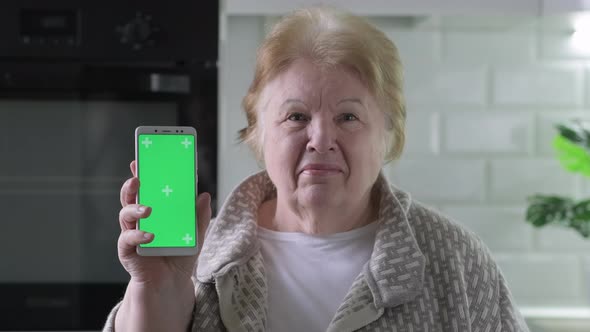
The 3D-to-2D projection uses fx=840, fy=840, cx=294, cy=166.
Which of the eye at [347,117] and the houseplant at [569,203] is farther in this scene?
the houseplant at [569,203]

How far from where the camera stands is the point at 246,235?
1.24 m

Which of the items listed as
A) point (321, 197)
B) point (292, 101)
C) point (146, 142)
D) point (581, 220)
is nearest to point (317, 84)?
point (292, 101)

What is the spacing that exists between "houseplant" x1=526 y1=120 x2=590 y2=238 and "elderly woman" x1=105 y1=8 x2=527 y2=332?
67 centimetres

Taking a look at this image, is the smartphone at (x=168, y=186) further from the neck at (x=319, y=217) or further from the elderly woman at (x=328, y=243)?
the neck at (x=319, y=217)

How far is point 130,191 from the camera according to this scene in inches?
41.3

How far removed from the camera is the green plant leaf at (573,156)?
186cm

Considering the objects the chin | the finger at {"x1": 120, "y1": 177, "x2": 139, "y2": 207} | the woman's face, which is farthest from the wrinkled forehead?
the finger at {"x1": 120, "y1": 177, "x2": 139, "y2": 207}

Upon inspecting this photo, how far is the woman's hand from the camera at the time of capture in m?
1.02

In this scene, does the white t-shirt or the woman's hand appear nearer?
the woman's hand

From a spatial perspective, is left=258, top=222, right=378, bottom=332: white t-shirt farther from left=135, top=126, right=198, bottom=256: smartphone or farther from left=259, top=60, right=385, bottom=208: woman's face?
left=135, top=126, right=198, bottom=256: smartphone

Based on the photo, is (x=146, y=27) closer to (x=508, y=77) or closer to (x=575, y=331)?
(x=508, y=77)

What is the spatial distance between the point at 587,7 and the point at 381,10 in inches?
16.9

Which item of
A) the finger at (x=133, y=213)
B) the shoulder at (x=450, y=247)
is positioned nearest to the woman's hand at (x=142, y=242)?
the finger at (x=133, y=213)

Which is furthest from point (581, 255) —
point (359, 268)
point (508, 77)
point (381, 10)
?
point (359, 268)
